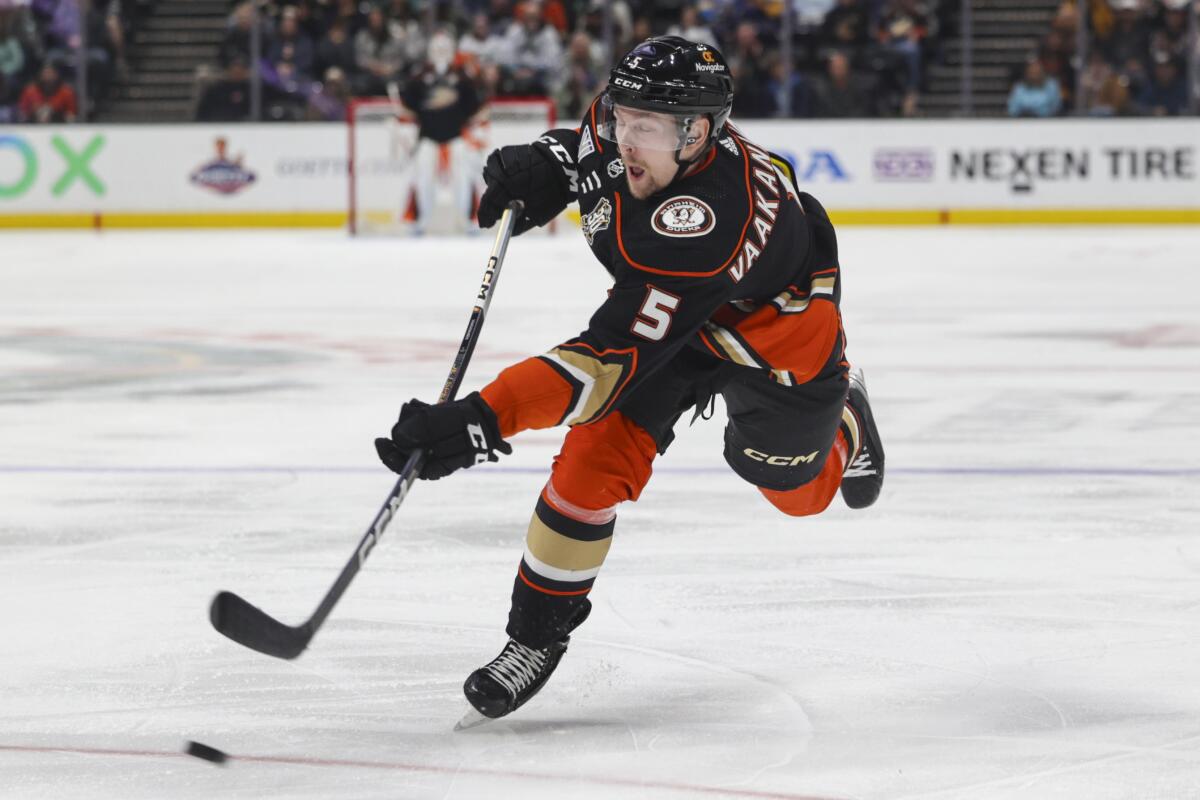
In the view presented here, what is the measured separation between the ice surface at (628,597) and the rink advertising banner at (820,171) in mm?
6819

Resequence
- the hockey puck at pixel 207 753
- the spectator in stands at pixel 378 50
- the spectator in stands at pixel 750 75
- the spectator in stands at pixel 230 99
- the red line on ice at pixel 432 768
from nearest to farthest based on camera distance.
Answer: the red line on ice at pixel 432 768, the hockey puck at pixel 207 753, the spectator in stands at pixel 750 75, the spectator in stands at pixel 230 99, the spectator in stands at pixel 378 50

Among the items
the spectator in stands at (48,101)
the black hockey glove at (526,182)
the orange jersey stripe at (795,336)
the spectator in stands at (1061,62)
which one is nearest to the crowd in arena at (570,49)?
the spectator in stands at (1061,62)

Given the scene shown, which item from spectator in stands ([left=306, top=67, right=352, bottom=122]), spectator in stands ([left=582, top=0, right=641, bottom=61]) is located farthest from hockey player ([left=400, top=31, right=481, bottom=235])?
spectator in stands ([left=582, top=0, right=641, bottom=61])

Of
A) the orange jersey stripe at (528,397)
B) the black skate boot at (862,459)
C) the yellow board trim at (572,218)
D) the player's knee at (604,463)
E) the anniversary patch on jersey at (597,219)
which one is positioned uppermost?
the anniversary patch on jersey at (597,219)

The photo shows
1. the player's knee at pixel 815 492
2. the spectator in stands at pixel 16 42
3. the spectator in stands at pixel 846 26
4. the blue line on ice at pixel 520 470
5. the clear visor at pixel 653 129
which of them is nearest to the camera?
the clear visor at pixel 653 129

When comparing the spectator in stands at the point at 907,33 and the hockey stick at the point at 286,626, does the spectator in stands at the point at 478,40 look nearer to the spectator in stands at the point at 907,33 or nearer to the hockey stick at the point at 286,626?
the spectator in stands at the point at 907,33

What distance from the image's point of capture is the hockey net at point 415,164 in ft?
45.7

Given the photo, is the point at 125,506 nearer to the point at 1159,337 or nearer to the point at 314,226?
the point at 1159,337

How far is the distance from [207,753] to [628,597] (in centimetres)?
115

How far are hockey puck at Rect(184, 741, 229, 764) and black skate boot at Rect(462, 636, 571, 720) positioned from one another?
0.37 metres

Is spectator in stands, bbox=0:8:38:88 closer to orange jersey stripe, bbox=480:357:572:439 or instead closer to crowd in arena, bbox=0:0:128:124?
crowd in arena, bbox=0:0:128:124

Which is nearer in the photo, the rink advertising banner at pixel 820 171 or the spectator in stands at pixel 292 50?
the rink advertising banner at pixel 820 171

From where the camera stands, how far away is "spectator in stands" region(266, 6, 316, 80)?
1484cm

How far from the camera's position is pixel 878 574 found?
3.70 meters
